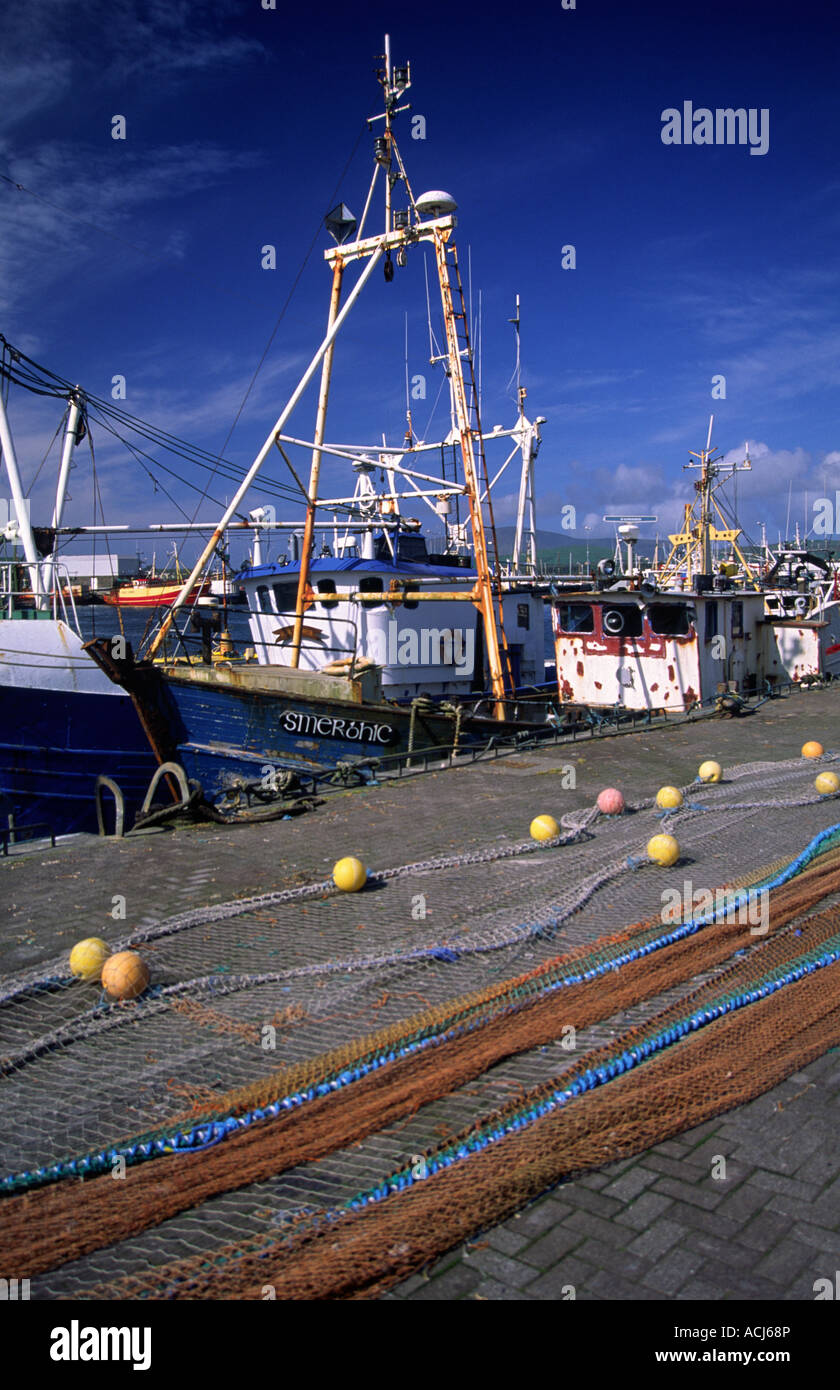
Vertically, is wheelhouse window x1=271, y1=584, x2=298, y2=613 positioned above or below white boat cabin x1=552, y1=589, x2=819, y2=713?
above

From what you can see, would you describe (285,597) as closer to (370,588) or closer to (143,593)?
(370,588)

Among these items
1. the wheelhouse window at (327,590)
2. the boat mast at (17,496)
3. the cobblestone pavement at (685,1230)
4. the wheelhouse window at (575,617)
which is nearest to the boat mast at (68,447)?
the boat mast at (17,496)

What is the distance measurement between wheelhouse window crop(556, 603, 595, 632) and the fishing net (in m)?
10.1

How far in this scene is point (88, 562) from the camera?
282 feet

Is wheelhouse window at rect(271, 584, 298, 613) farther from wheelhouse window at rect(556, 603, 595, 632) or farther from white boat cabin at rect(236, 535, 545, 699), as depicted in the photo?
wheelhouse window at rect(556, 603, 595, 632)

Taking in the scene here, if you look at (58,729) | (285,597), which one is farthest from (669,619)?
(58,729)

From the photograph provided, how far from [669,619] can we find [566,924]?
11.1m

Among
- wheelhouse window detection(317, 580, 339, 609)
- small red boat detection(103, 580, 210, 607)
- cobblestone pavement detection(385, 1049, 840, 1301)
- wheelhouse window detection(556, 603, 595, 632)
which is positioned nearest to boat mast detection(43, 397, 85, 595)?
wheelhouse window detection(317, 580, 339, 609)

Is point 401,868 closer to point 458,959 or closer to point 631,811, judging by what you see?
point 458,959

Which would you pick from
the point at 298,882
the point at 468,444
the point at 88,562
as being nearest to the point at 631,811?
the point at 298,882

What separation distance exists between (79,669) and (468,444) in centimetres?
728

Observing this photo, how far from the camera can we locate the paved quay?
272cm

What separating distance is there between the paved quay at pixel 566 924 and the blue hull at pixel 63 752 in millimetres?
4458

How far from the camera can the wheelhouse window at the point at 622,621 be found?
619 inches
